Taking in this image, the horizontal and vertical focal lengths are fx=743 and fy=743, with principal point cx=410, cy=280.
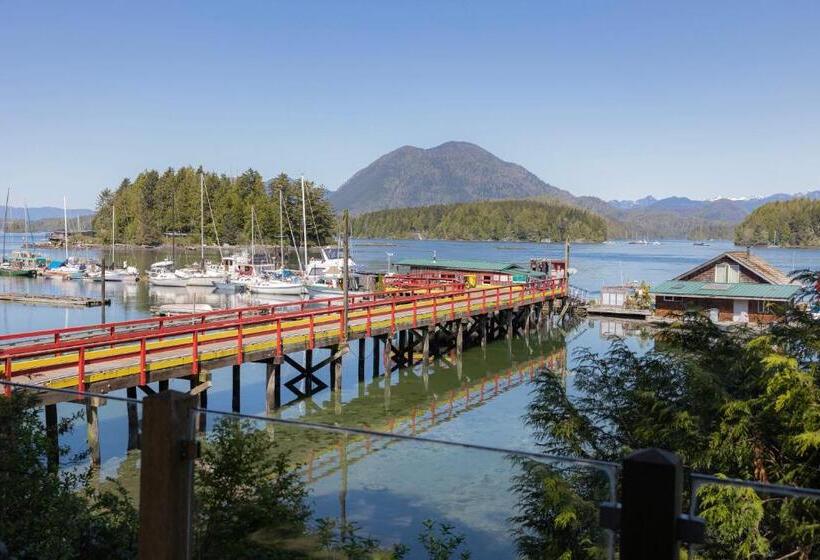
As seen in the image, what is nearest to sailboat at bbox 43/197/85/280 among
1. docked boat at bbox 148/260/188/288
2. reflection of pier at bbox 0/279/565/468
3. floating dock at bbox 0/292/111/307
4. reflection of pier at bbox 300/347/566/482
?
docked boat at bbox 148/260/188/288

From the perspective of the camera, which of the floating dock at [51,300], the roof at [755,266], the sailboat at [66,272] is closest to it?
the roof at [755,266]

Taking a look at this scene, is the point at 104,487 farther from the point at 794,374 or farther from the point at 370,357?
the point at 370,357

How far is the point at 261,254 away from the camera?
10400 centimetres

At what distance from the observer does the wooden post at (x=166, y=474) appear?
335 cm

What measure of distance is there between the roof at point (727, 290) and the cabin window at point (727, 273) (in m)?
0.65

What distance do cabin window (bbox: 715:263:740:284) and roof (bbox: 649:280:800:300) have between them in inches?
25.5

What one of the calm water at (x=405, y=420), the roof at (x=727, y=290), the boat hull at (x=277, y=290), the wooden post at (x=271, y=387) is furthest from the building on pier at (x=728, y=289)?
the boat hull at (x=277, y=290)

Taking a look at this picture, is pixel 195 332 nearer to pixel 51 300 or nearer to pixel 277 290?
pixel 51 300

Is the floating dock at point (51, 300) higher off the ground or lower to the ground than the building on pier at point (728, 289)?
lower

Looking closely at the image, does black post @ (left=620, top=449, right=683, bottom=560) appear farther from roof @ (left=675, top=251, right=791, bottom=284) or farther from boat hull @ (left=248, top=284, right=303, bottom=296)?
boat hull @ (left=248, top=284, right=303, bottom=296)

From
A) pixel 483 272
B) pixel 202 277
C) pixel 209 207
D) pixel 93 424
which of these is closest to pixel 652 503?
pixel 93 424

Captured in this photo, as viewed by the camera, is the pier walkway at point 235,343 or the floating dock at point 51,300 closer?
the pier walkway at point 235,343

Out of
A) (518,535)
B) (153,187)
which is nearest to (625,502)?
(518,535)

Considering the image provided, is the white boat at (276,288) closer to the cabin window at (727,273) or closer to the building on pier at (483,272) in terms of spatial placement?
the building on pier at (483,272)
